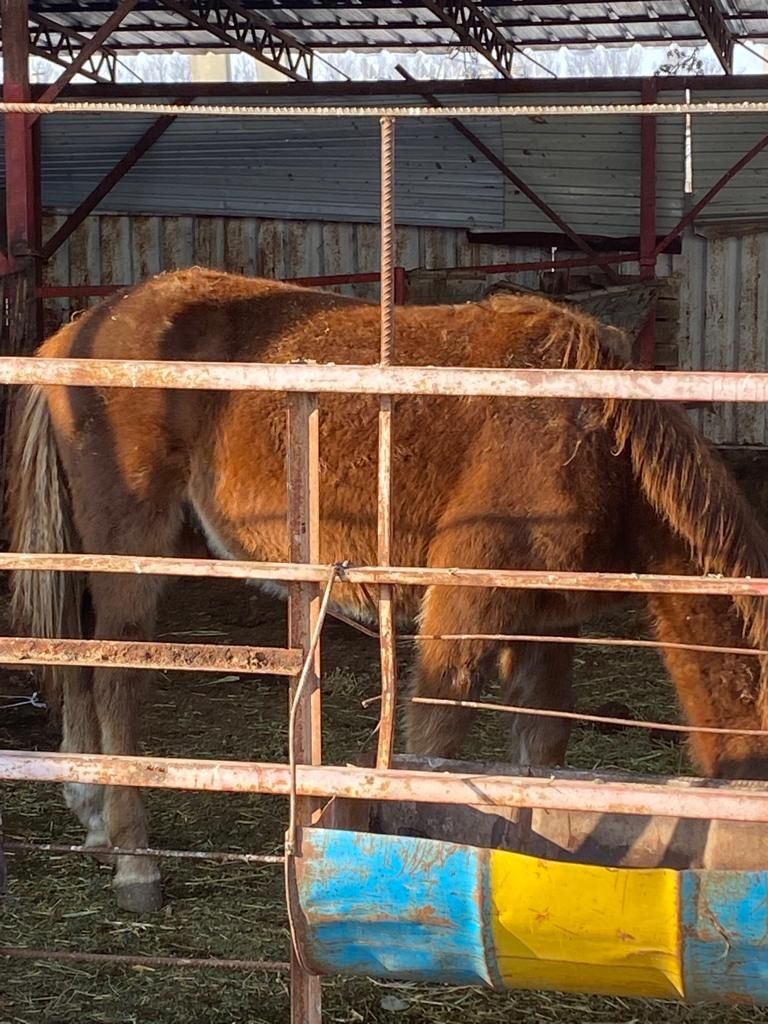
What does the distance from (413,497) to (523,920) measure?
1.99 meters

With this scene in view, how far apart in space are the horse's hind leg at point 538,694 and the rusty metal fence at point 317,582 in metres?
1.76

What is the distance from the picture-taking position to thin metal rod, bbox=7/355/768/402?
97.6 inches

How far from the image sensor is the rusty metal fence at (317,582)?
250cm

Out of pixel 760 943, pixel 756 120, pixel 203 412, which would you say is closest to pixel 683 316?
pixel 756 120

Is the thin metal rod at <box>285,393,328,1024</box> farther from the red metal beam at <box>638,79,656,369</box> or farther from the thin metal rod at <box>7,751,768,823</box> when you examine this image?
the red metal beam at <box>638,79,656,369</box>

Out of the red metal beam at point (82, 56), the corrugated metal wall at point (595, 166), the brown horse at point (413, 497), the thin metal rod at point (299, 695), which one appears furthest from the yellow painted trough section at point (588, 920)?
the corrugated metal wall at point (595, 166)

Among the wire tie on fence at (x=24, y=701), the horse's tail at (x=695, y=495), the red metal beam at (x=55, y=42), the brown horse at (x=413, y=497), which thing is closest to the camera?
the horse's tail at (x=695, y=495)

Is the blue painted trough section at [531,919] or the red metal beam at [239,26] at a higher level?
the red metal beam at [239,26]

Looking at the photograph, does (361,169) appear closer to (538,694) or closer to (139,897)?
(538,694)

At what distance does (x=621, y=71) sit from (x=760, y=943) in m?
15.1

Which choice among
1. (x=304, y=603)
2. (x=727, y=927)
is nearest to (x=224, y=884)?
(x=304, y=603)

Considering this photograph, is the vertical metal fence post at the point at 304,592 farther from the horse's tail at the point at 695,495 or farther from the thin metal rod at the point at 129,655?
the horse's tail at the point at 695,495

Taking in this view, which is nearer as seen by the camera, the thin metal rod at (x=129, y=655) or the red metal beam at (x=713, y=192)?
the thin metal rod at (x=129, y=655)

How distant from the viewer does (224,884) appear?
4324 mm
